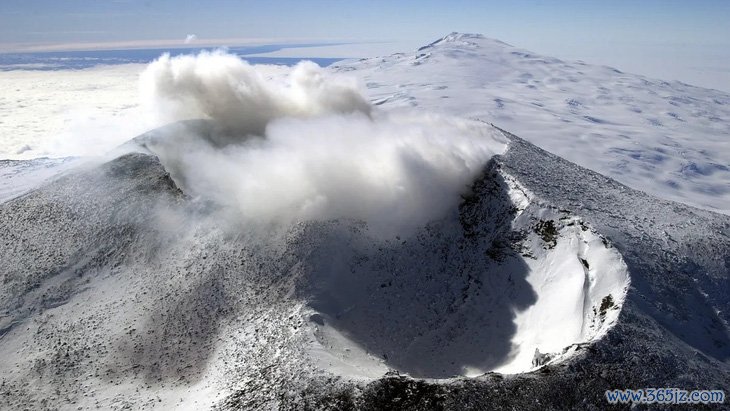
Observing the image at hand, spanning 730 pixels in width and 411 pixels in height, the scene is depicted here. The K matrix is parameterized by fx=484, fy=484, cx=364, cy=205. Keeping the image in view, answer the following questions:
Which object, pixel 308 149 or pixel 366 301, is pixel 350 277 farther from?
pixel 308 149

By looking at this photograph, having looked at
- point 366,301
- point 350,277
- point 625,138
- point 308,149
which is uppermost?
point 308,149

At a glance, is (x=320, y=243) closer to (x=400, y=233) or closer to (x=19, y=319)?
(x=400, y=233)

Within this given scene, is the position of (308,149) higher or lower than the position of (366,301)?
higher

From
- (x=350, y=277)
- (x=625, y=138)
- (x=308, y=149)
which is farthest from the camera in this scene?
(x=625, y=138)

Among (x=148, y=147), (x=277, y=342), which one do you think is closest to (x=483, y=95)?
(x=148, y=147)

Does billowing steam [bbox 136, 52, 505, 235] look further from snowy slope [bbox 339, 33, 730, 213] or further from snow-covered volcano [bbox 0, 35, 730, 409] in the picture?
snowy slope [bbox 339, 33, 730, 213]

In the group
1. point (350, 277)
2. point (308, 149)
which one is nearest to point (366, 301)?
point (350, 277)

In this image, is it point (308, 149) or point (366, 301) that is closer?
point (366, 301)
